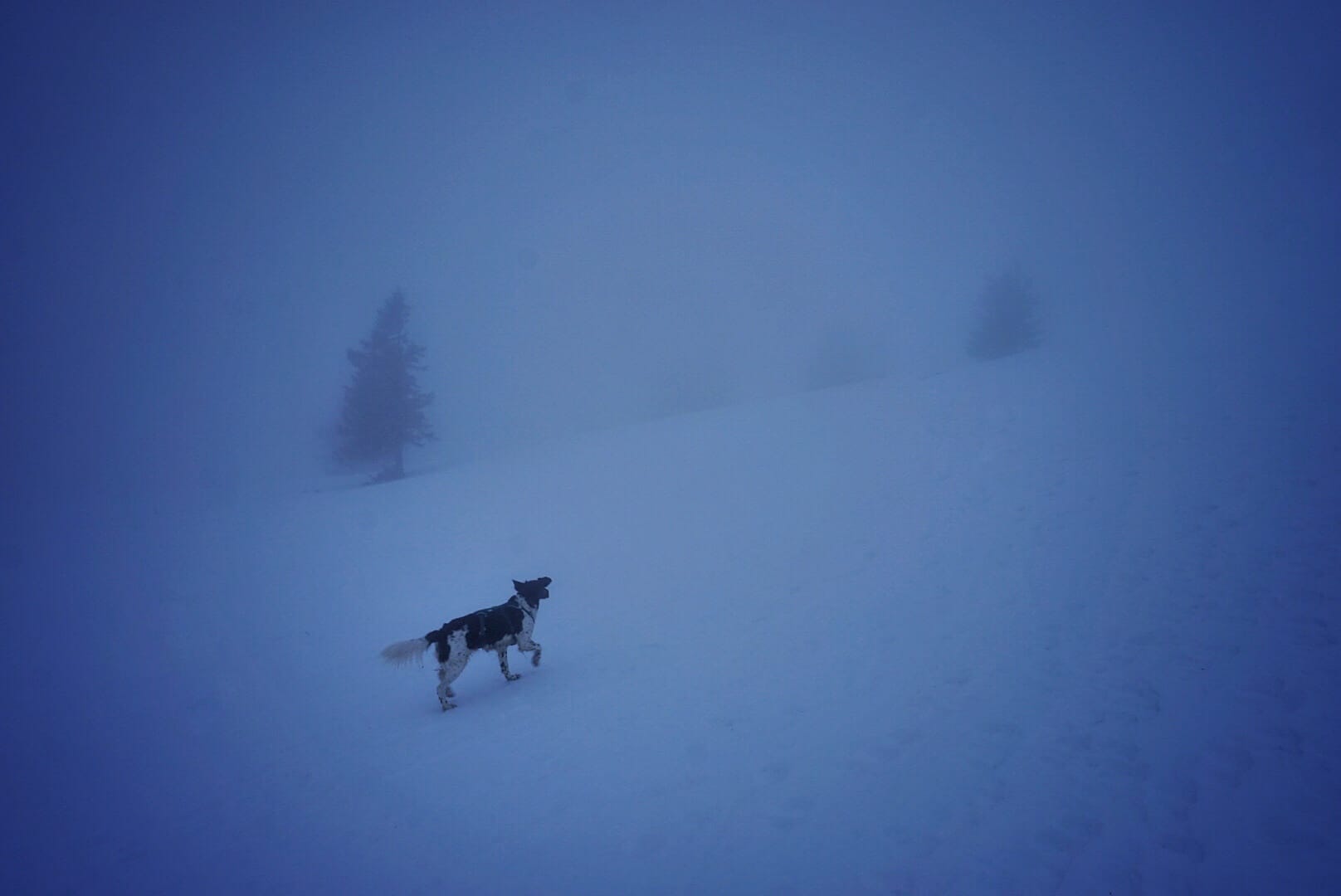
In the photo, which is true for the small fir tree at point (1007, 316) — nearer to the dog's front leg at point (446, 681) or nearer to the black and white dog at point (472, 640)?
the black and white dog at point (472, 640)

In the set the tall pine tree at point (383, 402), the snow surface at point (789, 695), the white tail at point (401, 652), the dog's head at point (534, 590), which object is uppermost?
the tall pine tree at point (383, 402)

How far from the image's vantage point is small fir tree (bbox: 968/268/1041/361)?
1398 inches

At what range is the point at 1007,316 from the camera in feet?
117

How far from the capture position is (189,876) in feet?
16.6

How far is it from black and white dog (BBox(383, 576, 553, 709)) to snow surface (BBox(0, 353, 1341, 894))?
55cm

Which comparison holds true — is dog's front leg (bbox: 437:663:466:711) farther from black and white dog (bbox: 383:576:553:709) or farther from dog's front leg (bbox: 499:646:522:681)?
dog's front leg (bbox: 499:646:522:681)

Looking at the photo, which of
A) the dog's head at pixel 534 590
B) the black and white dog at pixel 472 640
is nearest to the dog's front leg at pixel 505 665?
the black and white dog at pixel 472 640

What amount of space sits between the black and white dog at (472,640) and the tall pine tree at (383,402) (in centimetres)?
2110

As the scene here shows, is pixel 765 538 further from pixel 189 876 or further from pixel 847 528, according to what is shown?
pixel 189 876

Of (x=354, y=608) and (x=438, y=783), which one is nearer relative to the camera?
(x=438, y=783)

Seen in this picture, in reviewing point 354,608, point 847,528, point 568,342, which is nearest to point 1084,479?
point 847,528

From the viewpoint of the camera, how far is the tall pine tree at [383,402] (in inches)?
1039

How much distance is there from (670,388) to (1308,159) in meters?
122

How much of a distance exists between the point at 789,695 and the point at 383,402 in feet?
87.9
